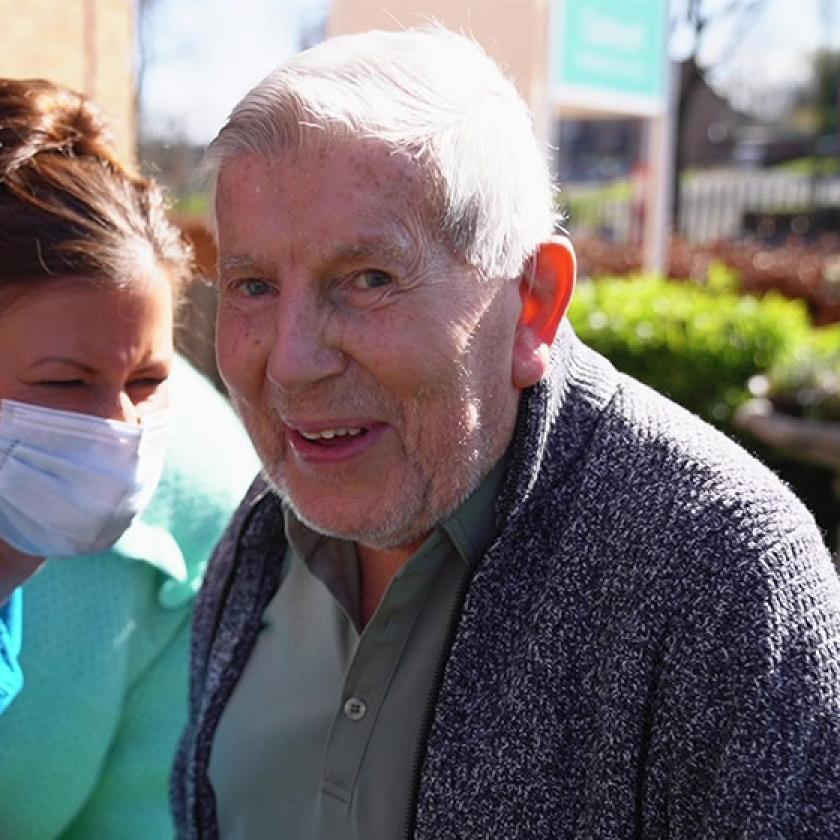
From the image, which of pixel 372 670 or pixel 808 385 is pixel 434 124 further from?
pixel 808 385

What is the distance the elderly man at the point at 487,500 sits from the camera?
4.67 feet

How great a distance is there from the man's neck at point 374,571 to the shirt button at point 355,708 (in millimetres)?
142

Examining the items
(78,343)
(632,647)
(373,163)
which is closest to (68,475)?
(78,343)

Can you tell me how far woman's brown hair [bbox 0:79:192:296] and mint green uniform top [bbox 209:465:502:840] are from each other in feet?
1.71

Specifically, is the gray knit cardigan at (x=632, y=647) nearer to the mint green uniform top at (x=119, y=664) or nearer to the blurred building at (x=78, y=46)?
the mint green uniform top at (x=119, y=664)

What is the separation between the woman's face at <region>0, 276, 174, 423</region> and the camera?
192cm

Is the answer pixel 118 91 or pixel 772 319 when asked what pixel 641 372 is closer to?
pixel 772 319

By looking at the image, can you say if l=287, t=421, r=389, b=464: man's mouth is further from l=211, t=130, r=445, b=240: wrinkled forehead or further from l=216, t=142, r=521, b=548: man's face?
l=211, t=130, r=445, b=240: wrinkled forehead

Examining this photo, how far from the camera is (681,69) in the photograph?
74.2ft

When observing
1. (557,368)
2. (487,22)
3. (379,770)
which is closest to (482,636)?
(379,770)

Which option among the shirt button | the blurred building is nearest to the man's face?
the shirt button

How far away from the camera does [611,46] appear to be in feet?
26.8

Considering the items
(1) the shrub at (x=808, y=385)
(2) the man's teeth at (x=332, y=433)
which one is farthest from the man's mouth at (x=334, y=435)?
(1) the shrub at (x=808, y=385)

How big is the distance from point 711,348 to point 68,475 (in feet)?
20.9
